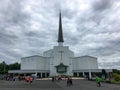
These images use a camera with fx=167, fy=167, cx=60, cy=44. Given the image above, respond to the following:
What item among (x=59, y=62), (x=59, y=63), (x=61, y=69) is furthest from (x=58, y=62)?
(x=61, y=69)

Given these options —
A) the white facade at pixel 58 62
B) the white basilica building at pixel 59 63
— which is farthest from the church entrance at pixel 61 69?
the white facade at pixel 58 62

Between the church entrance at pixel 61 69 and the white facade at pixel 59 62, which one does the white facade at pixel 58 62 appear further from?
the church entrance at pixel 61 69

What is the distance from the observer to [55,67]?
8375cm

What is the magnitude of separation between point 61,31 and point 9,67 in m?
46.5

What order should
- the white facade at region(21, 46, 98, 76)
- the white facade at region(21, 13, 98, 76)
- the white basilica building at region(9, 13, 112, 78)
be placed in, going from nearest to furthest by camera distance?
1. the white basilica building at region(9, 13, 112, 78)
2. the white facade at region(21, 13, 98, 76)
3. the white facade at region(21, 46, 98, 76)

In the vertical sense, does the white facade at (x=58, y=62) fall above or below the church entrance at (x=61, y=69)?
above

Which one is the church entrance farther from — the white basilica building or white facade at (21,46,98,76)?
white facade at (21,46,98,76)

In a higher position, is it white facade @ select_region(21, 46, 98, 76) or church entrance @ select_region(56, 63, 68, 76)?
white facade @ select_region(21, 46, 98, 76)

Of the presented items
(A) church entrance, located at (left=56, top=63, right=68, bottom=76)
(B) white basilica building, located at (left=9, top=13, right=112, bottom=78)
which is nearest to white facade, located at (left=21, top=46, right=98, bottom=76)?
(B) white basilica building, located at (left=9, top=13, right=112, bottom=78)

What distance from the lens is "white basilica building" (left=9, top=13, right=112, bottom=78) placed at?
273 feet

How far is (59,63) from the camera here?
3324 inches

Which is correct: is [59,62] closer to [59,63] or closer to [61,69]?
[59,63]

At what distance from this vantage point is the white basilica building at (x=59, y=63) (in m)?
83.1

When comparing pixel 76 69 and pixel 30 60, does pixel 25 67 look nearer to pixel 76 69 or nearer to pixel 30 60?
pixel 30 60
